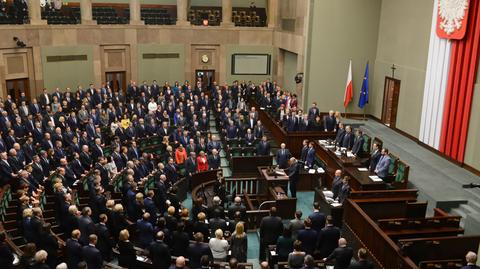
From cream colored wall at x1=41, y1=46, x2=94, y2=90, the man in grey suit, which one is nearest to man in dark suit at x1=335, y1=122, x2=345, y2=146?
the man in grey suit

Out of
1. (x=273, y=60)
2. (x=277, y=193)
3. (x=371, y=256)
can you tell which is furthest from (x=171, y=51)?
(x=371, y=256)

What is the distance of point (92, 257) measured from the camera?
7.32 metres

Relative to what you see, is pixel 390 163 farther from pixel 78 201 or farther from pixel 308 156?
pixel 78 201

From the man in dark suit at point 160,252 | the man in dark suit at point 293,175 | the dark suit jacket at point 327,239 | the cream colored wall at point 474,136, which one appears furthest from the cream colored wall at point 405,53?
the man in dark suit at point 160,252

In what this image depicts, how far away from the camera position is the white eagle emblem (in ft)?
45.0

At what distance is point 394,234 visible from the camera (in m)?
9.02

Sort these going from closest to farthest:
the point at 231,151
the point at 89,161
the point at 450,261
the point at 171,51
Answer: the point at 450,261 → the point at 89,161 → the point at 231,151 → the point at 171,51

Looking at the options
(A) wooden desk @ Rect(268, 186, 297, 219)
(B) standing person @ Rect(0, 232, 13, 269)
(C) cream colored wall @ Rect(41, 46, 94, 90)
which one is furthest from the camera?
(C) cream colored wall @ Rect(41, 46, 94, 90)

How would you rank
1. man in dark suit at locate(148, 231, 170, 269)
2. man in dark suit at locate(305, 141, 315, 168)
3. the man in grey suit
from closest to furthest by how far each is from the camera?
man in dark suit at locate(148, 231, 170, 269)
the man in grey suit
man in dark suit at locate(305, 141, 315, 168)

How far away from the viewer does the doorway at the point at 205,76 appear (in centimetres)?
2527

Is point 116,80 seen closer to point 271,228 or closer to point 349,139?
point 349,139

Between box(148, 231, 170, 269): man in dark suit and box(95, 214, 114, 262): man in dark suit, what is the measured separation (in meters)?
1.11

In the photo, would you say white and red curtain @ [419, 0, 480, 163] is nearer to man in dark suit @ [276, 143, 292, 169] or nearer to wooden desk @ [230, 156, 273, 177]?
man in dark suit @ [276, 143, 292, 169]

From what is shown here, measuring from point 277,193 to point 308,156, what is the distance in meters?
2.41
